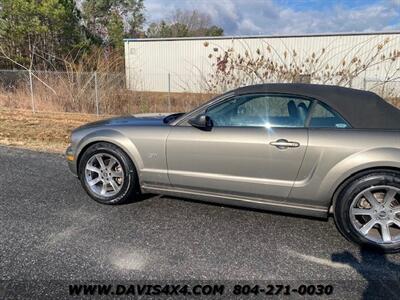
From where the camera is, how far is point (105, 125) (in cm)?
410

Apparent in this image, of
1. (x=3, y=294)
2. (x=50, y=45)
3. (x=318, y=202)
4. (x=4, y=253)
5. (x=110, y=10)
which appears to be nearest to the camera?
(x=3, y=294)

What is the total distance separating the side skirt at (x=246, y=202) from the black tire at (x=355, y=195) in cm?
17

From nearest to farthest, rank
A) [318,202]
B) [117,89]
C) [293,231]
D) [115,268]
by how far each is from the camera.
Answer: [115,268] → [318,202] → [293,231] → [117,89]

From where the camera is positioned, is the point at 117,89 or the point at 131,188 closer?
the point at 131,188

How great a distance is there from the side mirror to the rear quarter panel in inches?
39.7

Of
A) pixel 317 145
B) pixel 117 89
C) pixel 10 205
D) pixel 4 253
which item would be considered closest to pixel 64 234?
pixel 4 253

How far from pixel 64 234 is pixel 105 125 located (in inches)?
55.1

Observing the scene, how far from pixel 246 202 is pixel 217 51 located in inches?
658

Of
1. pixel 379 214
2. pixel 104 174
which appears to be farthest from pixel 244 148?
pixel 104 174

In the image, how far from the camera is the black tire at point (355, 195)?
9.61 ft

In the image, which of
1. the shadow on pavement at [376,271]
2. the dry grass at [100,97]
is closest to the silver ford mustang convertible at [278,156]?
the shadow on pavement at [376,271]

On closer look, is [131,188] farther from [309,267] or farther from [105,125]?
[309,267]

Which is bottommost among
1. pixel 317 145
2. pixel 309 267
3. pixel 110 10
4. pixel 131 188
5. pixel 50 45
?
pixel 309 267

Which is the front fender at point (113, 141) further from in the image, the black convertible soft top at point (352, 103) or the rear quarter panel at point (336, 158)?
the rear quarter panel at point (336, 158)
